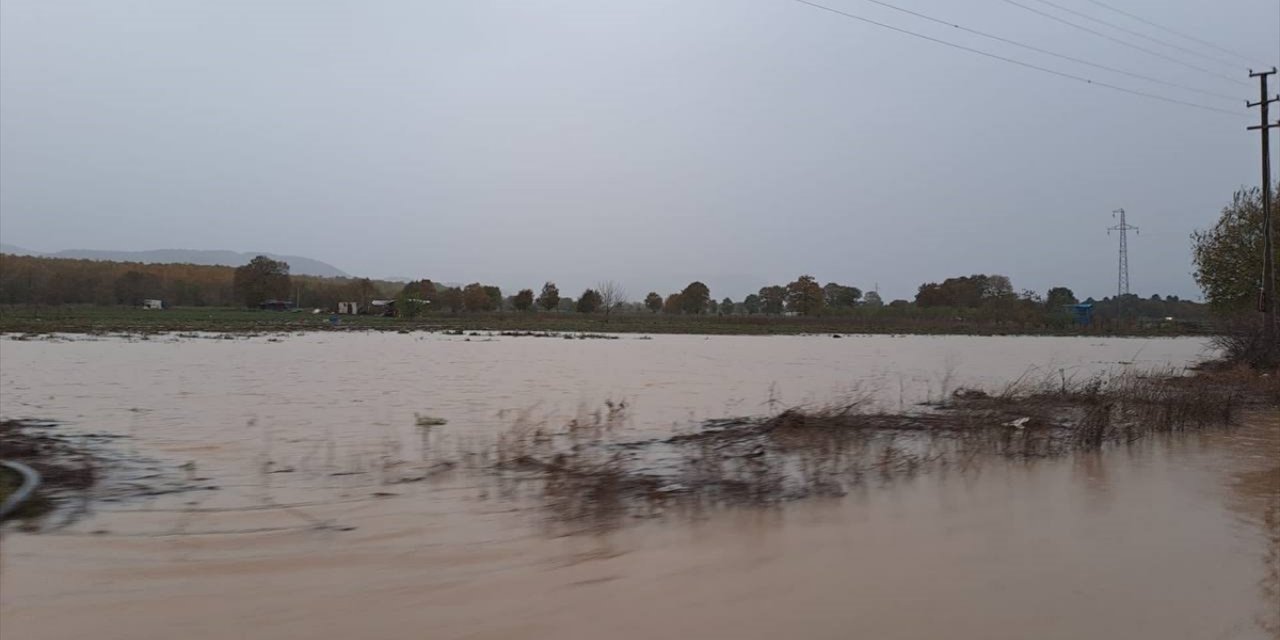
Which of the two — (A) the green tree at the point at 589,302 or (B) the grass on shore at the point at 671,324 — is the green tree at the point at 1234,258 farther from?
(A) the green tree at the point at 589,302

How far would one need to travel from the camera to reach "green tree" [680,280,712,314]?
109 m

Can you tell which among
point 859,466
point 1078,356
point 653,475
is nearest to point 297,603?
point 653,475

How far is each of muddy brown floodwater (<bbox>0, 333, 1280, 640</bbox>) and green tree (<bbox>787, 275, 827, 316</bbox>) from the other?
97365 millimetres

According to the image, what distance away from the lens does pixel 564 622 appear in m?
4.17

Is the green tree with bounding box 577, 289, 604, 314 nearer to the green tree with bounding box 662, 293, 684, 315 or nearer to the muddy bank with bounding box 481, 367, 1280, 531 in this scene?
the green tree with bounding box 662, 293, 684, 315

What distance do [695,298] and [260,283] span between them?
5479 cm

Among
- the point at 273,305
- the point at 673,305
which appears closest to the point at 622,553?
the point at 273,305

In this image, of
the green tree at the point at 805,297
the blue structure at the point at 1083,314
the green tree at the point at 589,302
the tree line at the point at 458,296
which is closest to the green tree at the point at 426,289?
the tree line at the point at 458,296

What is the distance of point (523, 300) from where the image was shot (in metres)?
96.4

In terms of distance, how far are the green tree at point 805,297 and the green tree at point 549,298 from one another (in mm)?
33168

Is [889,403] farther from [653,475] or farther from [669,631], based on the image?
[669,631]

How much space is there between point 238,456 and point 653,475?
4.61 meters

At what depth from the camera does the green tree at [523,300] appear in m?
96.4

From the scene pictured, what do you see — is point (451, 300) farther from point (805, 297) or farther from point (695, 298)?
point (805, 297)
